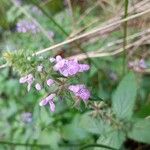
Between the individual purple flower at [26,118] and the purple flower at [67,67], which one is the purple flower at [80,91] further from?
the individual purple flower at [26,118]

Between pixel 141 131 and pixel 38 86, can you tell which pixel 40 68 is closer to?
pixel 38 86

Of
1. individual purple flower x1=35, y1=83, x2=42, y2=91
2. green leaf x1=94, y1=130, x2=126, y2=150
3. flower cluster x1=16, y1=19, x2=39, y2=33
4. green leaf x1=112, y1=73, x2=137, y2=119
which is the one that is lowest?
green leaf x1=94, y1=130, x2=126, y2=150

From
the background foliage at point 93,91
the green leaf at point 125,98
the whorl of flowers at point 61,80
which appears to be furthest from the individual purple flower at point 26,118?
the whorl of flowers at point 61,80

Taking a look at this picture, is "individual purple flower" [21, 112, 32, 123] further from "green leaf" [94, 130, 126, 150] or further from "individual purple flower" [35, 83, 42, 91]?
"individual purple flower" [35, 83, 42, 91]

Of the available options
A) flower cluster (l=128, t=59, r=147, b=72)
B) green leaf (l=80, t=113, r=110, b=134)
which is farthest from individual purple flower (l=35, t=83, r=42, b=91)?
flower cluster (l=128, t=59, r=147, b=72)

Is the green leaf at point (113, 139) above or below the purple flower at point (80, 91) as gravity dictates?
below

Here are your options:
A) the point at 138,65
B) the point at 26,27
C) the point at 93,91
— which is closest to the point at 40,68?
the point at 93,91

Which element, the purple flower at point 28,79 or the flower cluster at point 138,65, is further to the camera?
the flower cluster at point 138,65

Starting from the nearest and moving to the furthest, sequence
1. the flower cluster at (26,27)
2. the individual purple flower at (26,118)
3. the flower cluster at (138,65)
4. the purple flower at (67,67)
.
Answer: the purple flower at (67,67), the flower cluster at (138,65), the individual purple flower at (26,118), the flower cluster at (26,27)

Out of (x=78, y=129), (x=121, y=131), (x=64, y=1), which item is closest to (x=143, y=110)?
(x=121, y=131)
